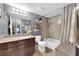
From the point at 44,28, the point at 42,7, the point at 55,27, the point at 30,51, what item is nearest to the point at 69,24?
the point at 55,27

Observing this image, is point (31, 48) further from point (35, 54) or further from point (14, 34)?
point (14, 34)

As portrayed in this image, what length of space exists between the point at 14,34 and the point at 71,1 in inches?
42.6

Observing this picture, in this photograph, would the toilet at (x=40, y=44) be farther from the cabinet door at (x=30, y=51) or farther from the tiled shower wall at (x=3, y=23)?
the tiled shower wall at (x=3, y=23)

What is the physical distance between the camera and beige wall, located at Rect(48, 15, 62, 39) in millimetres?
A: 1438

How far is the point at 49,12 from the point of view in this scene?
1.44m

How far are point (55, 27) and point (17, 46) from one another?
755 mm

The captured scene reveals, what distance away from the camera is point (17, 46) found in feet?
4.84

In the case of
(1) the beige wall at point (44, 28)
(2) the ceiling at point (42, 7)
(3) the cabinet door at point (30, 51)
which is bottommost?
(3) the cabinet door at point (30, 51)

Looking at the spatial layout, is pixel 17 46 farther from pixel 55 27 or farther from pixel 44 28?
pixel 55 27

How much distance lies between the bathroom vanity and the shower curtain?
57 cm

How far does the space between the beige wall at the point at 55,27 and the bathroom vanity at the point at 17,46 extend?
351mm

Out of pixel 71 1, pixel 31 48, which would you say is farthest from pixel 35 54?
pixel 71 1

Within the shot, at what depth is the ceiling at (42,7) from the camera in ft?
4.46

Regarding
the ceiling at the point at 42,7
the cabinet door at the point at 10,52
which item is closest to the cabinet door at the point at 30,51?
the cabinet door at the point at 10,52
